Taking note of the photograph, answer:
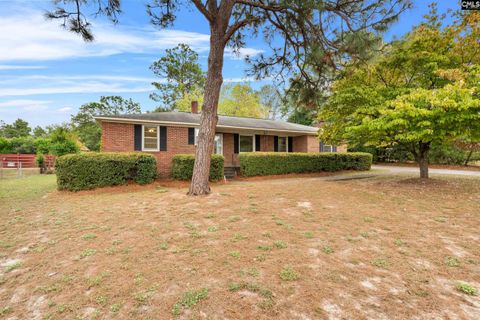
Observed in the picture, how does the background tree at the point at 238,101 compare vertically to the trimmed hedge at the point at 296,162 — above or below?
above

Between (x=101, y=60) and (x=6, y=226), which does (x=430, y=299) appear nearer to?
(x=6, y=226)

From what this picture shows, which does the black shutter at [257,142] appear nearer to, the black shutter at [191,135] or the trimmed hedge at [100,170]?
the black shutter at [191,135]

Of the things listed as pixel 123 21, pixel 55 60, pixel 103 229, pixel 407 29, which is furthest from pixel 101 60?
pixel 407 29

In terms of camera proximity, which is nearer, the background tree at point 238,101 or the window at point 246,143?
the window at point 246,143

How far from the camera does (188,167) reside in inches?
381

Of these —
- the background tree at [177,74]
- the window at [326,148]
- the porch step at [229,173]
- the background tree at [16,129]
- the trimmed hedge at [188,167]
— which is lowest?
the porch step at [229,173]

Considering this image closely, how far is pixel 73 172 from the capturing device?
25.2 feet

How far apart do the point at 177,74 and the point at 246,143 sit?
749 inches

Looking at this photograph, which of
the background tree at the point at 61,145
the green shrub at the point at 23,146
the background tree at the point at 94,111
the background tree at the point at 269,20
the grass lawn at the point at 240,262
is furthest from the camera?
the background tree at the point at 94,111

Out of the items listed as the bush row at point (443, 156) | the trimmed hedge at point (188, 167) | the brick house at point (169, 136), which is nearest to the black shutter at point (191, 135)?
the brick house at point (169, 136)

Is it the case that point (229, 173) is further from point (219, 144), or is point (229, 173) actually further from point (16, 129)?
point (16, 129)

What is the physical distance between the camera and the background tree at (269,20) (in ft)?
21.1

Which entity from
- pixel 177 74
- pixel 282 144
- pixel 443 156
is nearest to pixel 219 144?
pixel 282 144

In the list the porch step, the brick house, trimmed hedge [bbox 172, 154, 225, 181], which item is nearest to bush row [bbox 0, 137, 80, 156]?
the brick house
